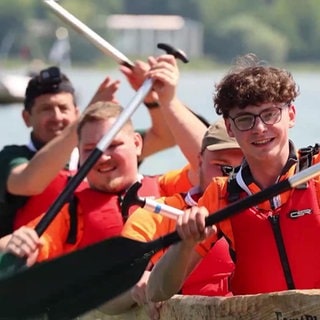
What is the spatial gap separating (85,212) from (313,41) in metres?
27.6

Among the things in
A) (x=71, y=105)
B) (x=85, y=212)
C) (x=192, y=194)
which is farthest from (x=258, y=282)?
(x=71, y=105)

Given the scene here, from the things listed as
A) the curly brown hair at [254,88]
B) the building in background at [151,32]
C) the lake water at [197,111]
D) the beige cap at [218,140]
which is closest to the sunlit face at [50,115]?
the lake water at [197,111]

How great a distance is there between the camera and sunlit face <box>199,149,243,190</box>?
14.8ft

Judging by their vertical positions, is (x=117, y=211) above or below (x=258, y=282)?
above

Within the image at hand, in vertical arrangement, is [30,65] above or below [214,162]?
above

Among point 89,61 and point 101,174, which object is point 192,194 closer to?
point 101,174

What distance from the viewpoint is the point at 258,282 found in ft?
13.1

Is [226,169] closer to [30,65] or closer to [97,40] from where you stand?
[97,40]

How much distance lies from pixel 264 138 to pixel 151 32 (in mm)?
41658

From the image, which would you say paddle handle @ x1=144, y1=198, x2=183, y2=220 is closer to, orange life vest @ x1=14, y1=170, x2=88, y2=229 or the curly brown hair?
the curly brown hair

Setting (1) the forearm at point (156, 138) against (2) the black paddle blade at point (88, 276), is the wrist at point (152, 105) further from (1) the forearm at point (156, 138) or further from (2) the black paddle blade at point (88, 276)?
(2) the black paddle blade at point (88, 276)

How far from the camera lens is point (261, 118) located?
12.8 feet

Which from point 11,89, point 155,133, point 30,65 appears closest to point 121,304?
point 155,133

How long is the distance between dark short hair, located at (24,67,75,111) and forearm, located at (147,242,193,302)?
2.20 meters
